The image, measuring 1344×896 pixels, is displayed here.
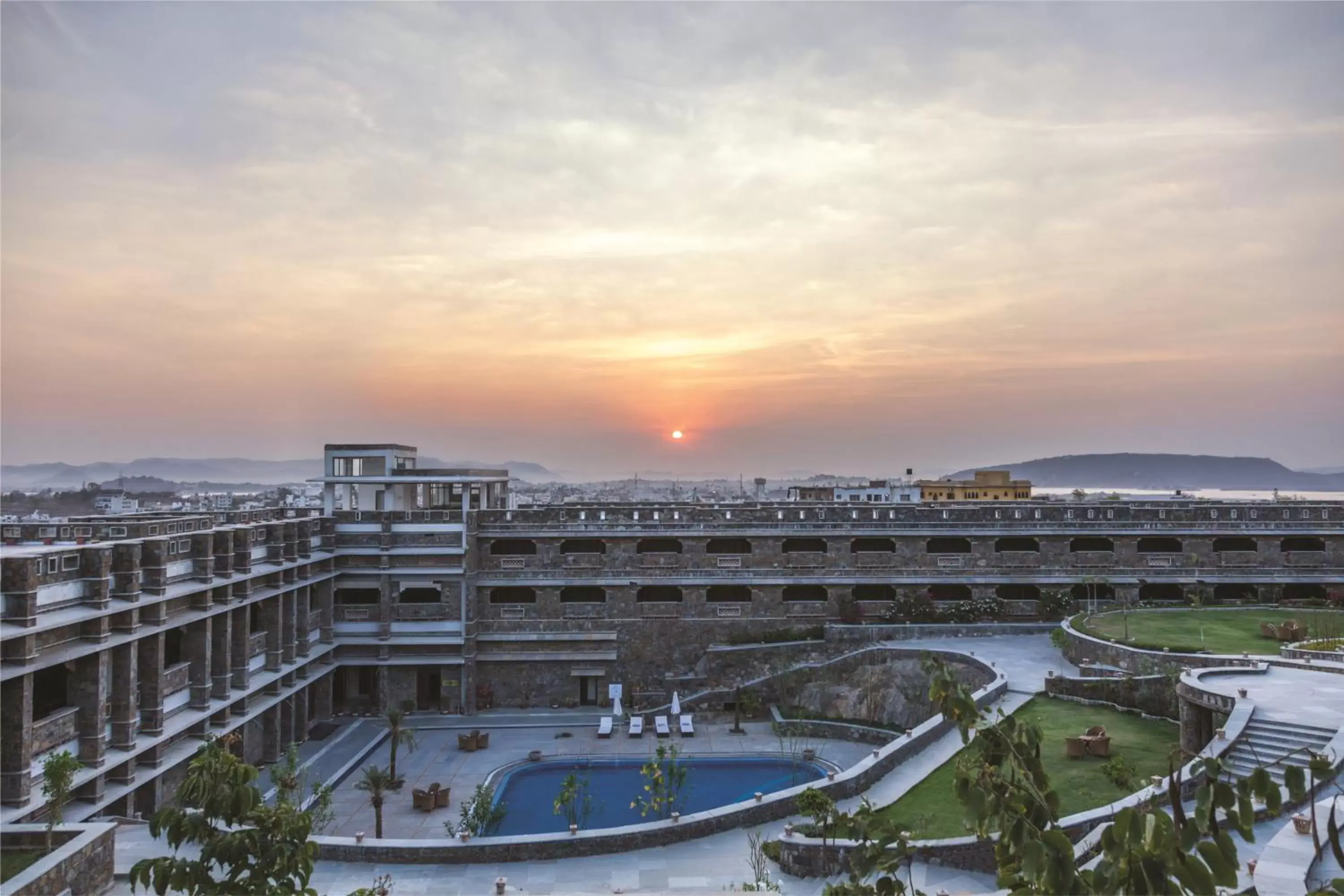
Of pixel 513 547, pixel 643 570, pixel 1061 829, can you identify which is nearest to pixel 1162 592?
pixel 643 570

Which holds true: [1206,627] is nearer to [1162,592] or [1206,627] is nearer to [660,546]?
[1162,592]

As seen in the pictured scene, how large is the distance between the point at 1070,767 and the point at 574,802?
571 inches

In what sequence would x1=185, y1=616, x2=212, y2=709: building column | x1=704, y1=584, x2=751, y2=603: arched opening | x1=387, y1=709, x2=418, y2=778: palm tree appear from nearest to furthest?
x1=185, y1=616, x2=212, y2=709: building column
x1=387, y1=709, x2=418, y2=778: palm tree
x1=704, y1=584, x2=751, y2=603: arched opening

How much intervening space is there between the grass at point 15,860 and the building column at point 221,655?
1365cm

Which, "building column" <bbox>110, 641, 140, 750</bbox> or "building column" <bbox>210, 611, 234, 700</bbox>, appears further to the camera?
"building column" <bbox>210, 611, 234, 700</bbox>

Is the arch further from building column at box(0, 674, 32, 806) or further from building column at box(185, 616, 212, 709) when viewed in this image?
building column at box(0, 674, 32, 806)

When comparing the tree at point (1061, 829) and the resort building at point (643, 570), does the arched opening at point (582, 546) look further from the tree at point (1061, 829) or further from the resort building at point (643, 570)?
the tree at point (1061, 829)

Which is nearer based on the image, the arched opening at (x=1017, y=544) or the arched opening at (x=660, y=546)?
the arched opening at (x=660, y=546)

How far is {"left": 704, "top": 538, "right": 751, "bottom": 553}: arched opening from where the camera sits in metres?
47.5

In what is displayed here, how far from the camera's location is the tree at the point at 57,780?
67.0 ft

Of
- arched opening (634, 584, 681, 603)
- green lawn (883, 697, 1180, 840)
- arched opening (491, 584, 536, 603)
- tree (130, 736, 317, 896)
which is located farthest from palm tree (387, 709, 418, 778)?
tree (130, 736, 317, 896)

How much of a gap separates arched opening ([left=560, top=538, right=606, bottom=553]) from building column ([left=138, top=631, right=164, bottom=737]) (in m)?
21.9

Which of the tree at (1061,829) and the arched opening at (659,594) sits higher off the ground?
the tree at (1061,829)

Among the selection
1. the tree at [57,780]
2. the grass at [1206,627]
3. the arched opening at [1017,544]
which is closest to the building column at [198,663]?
the tree at [57,780]
